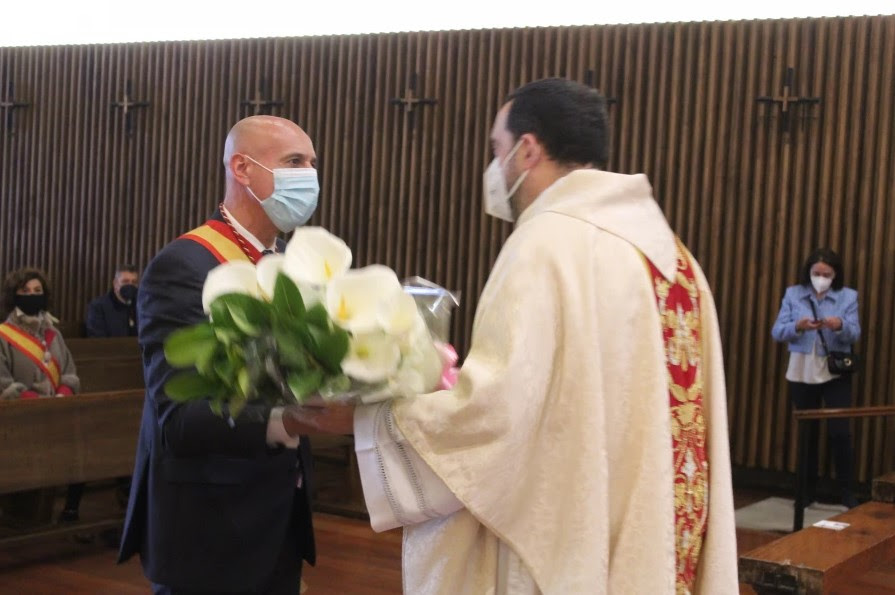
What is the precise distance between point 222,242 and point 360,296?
83cm

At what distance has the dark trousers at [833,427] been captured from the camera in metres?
6.74

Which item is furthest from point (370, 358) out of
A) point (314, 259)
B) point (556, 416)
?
point (556, 416)

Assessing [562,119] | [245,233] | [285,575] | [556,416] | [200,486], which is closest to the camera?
[556,416]

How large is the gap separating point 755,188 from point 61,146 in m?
6.14

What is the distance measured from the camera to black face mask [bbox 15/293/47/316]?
5.93 m

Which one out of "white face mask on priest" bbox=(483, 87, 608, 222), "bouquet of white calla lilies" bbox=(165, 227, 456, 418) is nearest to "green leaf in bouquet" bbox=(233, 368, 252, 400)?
"bouquet of white calla lilies" bbox=(165, 227, 456, 418)

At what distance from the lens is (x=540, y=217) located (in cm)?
195

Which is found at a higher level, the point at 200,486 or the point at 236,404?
the point at 236,404

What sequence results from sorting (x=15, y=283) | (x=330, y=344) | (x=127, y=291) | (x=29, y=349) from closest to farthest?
1. (x=330, y=344)
2. (x=29, y=349)
3. (x=15, y=283)
4. (x=127, y=291)

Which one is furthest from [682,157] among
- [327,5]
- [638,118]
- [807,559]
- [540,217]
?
[540,217]

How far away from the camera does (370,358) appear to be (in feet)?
5.40

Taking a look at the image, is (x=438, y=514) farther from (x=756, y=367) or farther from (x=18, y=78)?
(x=18, y=78)

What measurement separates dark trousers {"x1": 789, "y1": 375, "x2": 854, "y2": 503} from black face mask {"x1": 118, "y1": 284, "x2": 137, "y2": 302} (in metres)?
4.64

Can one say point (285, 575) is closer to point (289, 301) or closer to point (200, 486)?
point (200, 486)
